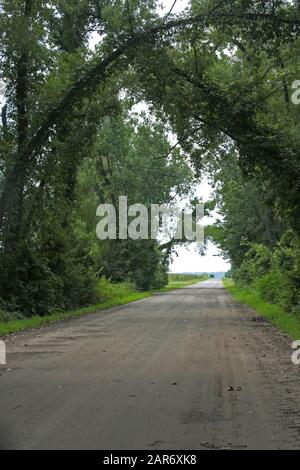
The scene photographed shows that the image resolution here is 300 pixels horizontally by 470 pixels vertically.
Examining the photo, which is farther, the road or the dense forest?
the dense forest

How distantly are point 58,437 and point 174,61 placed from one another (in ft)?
52.2

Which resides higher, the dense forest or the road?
the dense forest

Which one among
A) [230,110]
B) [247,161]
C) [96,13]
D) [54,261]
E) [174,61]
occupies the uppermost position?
[96,13]

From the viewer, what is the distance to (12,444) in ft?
18.5

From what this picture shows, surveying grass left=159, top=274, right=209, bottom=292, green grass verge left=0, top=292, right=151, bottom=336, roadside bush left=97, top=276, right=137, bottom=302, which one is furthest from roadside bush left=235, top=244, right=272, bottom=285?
grass left=159, top=274, right=209, bottom=292

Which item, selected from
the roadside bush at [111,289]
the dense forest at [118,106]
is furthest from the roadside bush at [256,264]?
the roadside bush at [111,289]

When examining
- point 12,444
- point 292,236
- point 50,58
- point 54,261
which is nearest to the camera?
point 12,444

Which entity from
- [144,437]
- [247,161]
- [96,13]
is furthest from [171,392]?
[96,13]

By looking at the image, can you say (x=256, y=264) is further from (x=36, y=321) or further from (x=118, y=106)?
(x=36, y=321)

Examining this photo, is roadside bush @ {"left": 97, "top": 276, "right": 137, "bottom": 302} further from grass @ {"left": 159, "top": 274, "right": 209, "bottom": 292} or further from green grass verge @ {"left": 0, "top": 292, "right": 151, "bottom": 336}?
grass @ {"left": 159, "top": 274, "right": 209, "bottom": 292}

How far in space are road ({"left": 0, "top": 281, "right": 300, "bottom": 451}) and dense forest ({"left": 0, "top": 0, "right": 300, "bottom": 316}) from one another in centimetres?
642

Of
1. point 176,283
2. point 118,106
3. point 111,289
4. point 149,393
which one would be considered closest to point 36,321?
point 118,106

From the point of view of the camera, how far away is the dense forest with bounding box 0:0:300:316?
16109 millimetres
